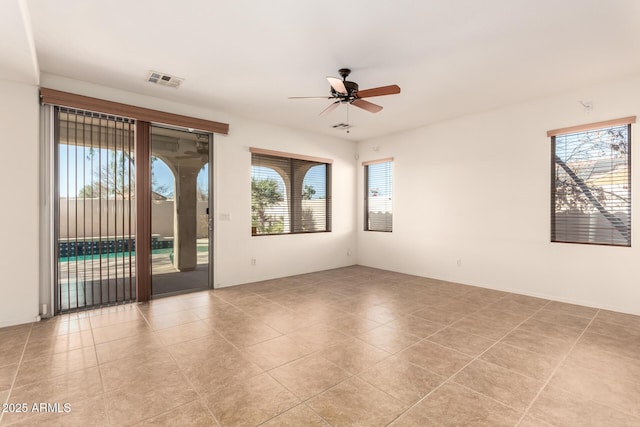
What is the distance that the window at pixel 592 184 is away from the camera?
3.87 m

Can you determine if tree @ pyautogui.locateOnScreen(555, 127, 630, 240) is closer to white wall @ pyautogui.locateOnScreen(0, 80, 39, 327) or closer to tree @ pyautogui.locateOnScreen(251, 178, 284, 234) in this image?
tree @ pyautogui.locateOnScreen(251, 178, 284, 234)

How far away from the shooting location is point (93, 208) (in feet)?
12.9

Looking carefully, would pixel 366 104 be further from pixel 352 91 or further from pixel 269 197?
pixel 269 197

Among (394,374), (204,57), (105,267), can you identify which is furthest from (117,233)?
(394,374)

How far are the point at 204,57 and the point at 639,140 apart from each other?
5159 millimetres

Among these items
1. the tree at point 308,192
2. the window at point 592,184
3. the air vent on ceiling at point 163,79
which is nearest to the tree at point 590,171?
the window at point 592,184

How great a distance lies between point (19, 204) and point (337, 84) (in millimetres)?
3727

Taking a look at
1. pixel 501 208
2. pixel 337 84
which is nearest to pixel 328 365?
pixel 337 84

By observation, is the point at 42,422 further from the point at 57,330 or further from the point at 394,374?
the point at 394,374

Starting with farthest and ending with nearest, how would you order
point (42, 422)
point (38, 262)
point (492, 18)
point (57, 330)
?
point (38, 262), point (57, 330), point (492, 18), point (42, 422)

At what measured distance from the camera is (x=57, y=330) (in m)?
3.25

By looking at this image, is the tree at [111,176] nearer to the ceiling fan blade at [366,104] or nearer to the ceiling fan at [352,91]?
the ceiling fan at [352,91]

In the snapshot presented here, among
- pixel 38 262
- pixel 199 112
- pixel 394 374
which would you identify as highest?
pixel 199 112

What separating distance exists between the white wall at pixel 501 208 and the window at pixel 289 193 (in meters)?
1.43
